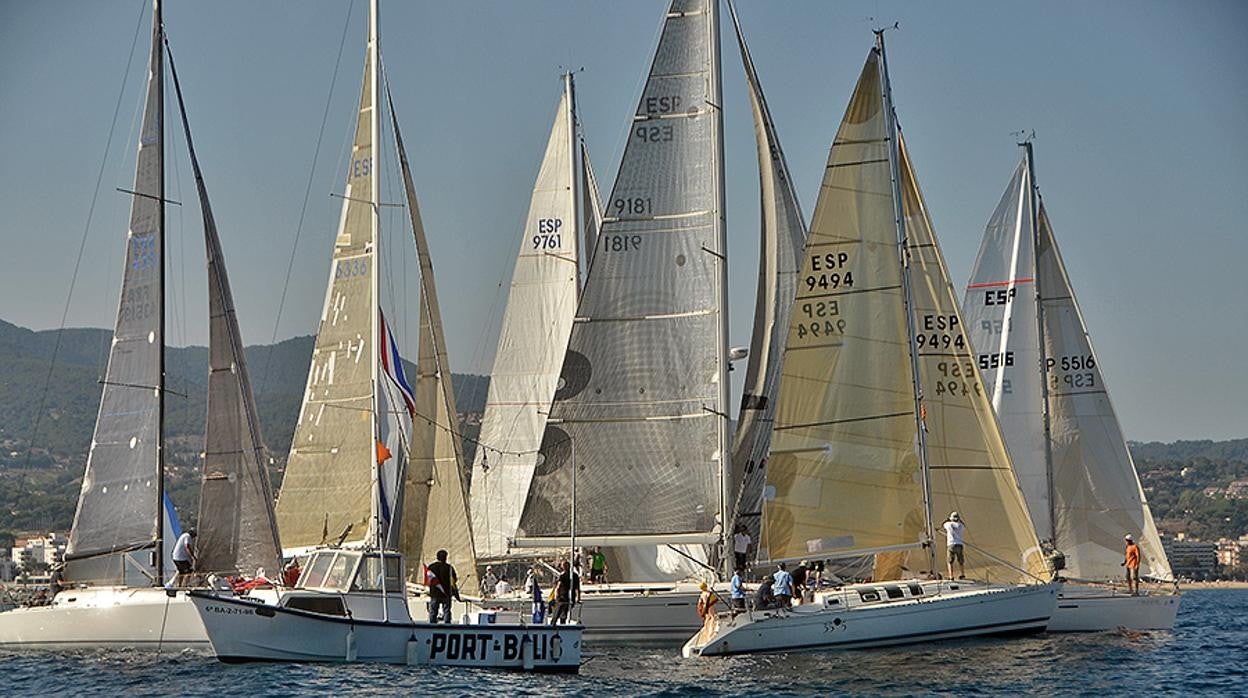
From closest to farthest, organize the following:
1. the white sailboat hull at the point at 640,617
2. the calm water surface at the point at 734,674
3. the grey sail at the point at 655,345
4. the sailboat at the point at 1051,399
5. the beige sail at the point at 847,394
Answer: the calm water surface at the point at 734,674 < the beige sail at the point at 847,394 < the white sailboat hull at the point at 640,617 < the grey sail at the point at 655,345 < the sailboat at the point at 1051,399

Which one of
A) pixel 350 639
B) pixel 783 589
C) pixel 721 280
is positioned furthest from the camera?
pixel 721 280

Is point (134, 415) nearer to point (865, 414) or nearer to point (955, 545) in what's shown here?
point (865, 414)

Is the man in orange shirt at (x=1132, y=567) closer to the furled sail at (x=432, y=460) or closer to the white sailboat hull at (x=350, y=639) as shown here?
the furled sail at (x=432, y=460)

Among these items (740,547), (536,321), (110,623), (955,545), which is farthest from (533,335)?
(955,545)

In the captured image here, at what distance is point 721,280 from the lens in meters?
31.5

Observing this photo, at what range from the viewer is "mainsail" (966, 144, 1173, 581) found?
120 ft

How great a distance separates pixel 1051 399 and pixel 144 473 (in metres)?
18.4

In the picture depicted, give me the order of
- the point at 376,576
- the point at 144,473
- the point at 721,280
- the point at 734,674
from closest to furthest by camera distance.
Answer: the point at 734,674
the point at 376,576
the point at 721,280
the point at 144,473

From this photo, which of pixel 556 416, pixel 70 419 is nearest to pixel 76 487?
pixel 70 419

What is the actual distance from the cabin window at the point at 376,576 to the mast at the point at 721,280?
6282 millimetres

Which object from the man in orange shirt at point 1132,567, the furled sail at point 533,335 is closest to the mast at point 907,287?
the man in orange shirt at point 1132,567

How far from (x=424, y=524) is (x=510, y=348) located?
26.3 feet

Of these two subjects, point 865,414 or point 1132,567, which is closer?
point 865,414

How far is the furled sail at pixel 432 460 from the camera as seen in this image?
105ft
